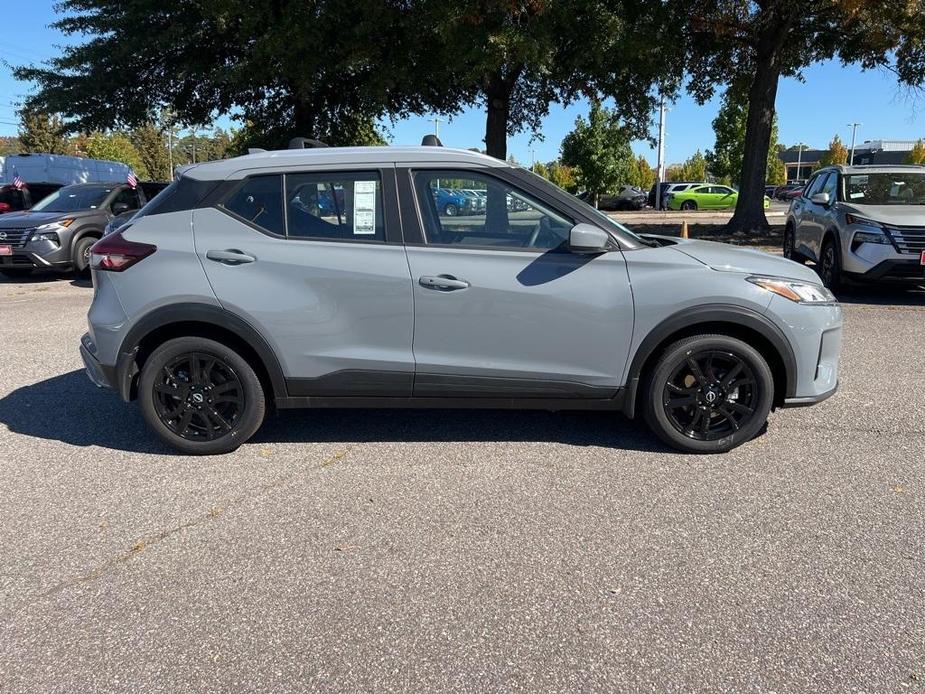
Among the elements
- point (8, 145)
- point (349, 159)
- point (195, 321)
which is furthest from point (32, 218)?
point (8, 145)

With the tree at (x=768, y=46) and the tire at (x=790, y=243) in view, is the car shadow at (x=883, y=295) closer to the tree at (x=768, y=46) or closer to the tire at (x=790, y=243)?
the tire at (x=790, y=243)

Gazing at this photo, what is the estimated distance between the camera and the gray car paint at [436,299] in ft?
13.0

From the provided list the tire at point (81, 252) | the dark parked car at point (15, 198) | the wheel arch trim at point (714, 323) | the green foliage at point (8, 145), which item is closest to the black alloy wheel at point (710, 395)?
the wheel arch trim at point (714, 323)

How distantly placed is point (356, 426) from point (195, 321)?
4.17 feet

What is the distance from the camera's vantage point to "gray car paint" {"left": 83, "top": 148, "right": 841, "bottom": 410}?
13.0ft

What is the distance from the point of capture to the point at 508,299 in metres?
3.95

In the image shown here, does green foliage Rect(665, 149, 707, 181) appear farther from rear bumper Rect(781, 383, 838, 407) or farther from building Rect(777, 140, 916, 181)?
rear bumper Rect(781, 383, 838, 407)

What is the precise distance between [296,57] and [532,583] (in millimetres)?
15512

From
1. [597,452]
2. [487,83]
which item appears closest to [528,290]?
[597,452]

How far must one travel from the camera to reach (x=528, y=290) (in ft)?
13.0

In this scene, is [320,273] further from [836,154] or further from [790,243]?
[836,154]

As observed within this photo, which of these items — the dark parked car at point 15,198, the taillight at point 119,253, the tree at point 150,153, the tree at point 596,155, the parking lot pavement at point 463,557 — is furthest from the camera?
the tree at point 150,153

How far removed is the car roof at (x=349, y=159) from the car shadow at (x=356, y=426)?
1671 millimetres

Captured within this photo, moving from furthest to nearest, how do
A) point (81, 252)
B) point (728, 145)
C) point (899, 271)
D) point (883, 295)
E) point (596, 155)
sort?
point (728, 145) → point (596, 155) → point (81, 252) → point (883, 295) → point (899, 271)
